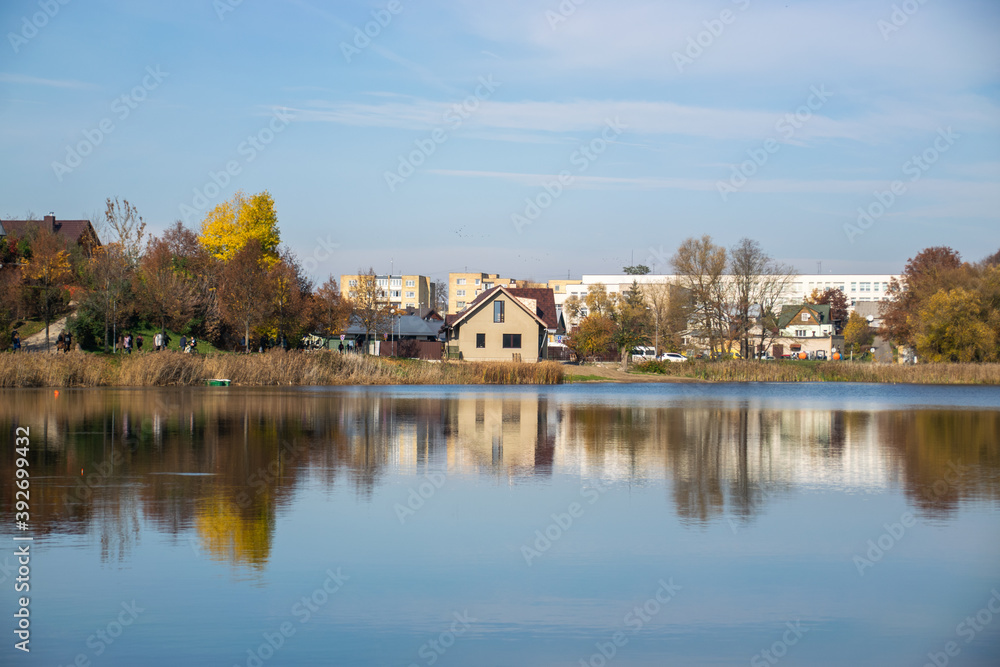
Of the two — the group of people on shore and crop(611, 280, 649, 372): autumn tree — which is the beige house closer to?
the group of people on shore

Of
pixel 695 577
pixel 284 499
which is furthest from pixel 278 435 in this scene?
pixel 695 577

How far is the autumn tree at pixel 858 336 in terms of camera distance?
123062mm

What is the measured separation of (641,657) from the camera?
7.49m

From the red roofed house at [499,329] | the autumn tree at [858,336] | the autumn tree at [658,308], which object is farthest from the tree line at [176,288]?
the autumn tree at [858,336]

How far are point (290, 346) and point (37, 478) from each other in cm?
5364

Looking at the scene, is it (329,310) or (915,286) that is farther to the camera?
(915,286)

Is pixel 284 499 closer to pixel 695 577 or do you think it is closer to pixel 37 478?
pixel 37 478

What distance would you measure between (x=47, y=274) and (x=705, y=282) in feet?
169

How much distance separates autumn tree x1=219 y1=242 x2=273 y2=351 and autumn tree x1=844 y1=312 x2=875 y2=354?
88.9 metres

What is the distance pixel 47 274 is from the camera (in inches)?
2217

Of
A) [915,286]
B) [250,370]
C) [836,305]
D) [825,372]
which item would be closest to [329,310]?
[250,370]

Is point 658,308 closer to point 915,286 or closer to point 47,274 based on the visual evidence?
point 915,286

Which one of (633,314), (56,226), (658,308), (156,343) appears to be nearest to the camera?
(156,343)

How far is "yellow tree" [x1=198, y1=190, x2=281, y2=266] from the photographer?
A: 242 ft
